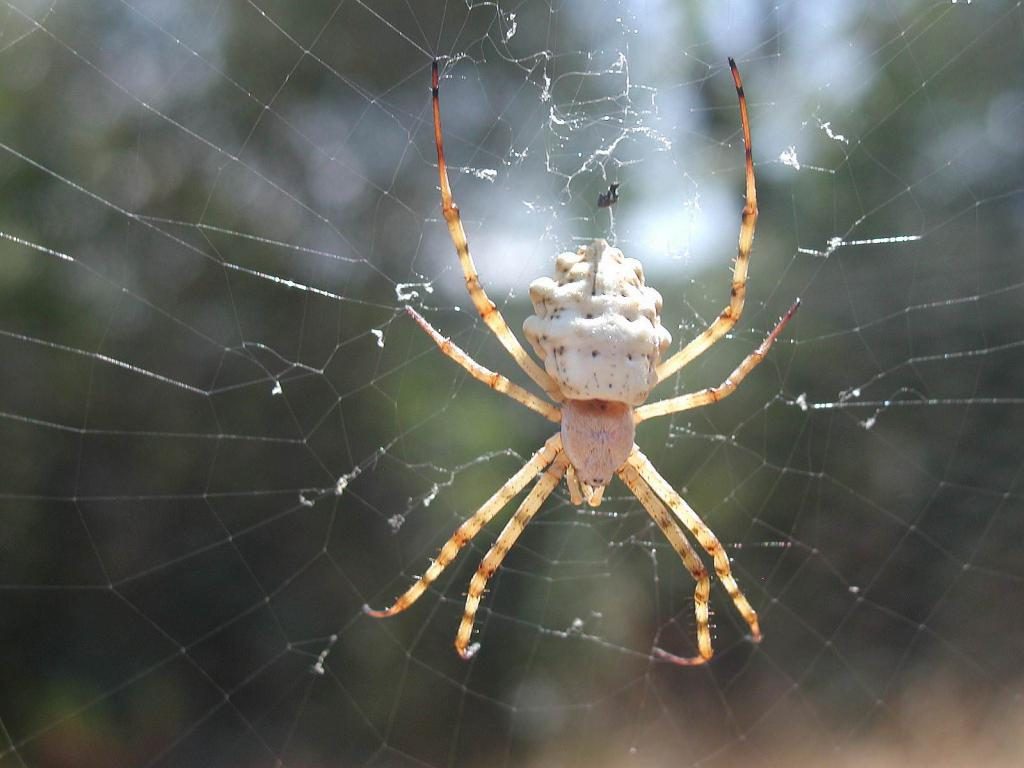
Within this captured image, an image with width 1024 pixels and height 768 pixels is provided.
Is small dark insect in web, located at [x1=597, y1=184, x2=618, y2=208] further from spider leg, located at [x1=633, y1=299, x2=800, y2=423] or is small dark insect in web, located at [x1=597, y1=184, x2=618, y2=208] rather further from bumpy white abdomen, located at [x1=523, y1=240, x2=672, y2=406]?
spider leg, located at [x1=633, y1=299, x2=800, y2=423]

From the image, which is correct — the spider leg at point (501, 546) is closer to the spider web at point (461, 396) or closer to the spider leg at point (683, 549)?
the spider leg at point (683, 549)

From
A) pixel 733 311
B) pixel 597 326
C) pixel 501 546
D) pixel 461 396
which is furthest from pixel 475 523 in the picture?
pixel 461 396

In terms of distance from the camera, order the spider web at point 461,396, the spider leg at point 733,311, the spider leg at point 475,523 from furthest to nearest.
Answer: the spider web at point 461,396 → the spider leg at point 475,523 → the spider leg at point 733,311

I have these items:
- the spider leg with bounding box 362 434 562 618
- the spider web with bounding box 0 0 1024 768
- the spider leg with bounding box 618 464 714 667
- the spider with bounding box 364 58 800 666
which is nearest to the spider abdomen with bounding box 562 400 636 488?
the spider with bounding box 364 58 800 666

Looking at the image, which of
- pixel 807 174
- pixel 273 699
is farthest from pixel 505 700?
pixel 807 174

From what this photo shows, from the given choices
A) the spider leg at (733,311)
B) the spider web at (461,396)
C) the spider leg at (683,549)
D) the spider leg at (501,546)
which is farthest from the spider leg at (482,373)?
the spider web at (461,396)

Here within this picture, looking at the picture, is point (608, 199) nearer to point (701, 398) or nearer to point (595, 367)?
point (595, 367)

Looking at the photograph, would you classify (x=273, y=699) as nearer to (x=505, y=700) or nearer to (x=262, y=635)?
(x=262, y=635)
